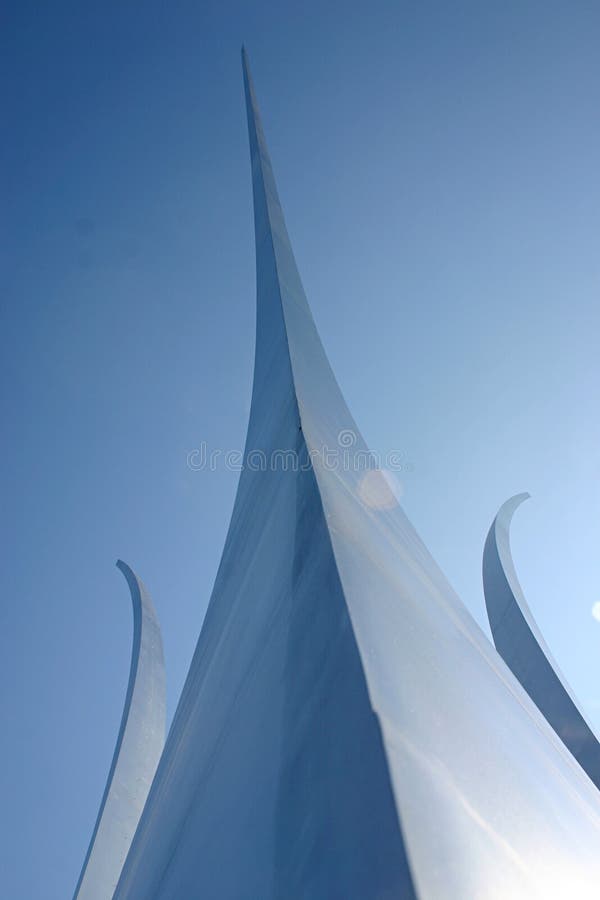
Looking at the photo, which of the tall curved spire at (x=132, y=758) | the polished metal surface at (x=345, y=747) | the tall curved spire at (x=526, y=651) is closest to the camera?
the polished metal surface at (x=345, y=747)

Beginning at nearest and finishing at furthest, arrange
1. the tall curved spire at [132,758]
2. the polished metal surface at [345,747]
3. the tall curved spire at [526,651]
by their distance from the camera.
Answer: the polished metal surface at [345,747] < the tall curved spire at [526,651] < the tall curved spire at [132,758]

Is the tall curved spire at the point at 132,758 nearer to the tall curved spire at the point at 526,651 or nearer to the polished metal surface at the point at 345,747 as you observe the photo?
the tall curved spire at the point at 526,651

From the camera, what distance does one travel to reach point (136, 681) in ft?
56.5

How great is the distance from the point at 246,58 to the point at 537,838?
465 inches

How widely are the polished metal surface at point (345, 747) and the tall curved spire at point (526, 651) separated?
9704 mm

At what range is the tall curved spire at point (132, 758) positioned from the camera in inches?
555

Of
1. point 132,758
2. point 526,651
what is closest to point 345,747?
point 526,651

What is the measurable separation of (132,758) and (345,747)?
1668cm

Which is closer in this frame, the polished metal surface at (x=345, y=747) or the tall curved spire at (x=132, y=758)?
the polished metal surface at (x=345, y=747)

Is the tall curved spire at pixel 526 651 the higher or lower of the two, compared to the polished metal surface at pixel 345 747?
higher

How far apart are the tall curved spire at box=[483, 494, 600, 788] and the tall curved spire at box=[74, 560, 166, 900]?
905 cm

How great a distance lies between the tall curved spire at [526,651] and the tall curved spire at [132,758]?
356 inches

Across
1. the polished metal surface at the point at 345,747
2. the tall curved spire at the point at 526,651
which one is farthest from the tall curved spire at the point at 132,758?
the polished metal surface at the point at 345,747

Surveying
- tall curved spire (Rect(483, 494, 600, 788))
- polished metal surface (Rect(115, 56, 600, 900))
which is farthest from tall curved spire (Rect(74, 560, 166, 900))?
polished metal surface (Rect(115, 56, 600, 900))
